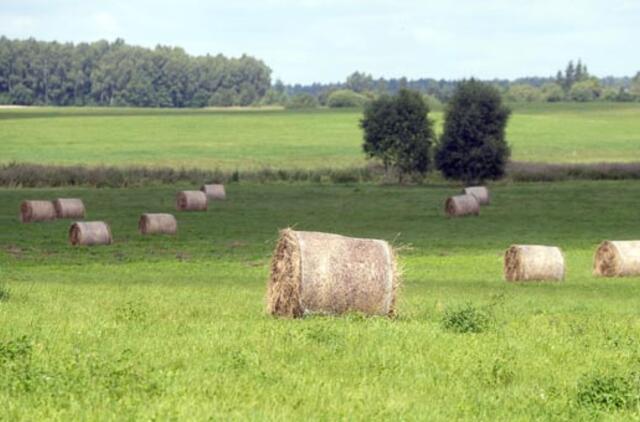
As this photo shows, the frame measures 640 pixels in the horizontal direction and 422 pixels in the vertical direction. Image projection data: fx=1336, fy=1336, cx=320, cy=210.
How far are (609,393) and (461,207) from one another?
44883 millimetres

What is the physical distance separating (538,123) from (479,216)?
113 m

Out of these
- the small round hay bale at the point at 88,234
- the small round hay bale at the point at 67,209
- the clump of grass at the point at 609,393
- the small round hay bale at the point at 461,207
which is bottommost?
the small round hay bale at the point at 461,207

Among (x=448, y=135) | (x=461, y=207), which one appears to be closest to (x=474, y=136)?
(x=448, y=135)

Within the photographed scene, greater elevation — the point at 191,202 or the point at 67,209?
the point at 67,209

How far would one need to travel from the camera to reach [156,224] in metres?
46.4

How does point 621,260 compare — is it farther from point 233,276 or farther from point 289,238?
point 289,238

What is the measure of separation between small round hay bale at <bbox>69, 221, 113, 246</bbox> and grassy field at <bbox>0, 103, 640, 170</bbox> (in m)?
65.1

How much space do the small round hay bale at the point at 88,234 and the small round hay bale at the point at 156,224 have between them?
3.70m

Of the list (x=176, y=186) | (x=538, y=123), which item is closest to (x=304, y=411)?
(x=176, y=186)

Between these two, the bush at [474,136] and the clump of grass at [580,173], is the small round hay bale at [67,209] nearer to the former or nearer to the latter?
the clump of grass at [580,173]

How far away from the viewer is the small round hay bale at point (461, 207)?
5709cm

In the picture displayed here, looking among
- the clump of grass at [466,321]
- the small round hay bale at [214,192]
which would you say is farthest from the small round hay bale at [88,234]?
the clump of grass at [466,321]

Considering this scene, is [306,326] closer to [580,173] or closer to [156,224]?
[156,224]

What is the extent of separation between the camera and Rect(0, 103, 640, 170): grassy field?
395 feet
